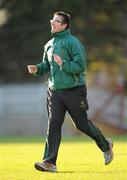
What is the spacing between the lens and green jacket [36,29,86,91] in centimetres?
1287

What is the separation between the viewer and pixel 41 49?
3288 centimetres

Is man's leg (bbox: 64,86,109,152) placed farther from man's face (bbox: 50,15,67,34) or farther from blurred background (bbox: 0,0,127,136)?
blurred background (bbox: 0,0,127,136)

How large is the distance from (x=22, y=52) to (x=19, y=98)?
1.59 m

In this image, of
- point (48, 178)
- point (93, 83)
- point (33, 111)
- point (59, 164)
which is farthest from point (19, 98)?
point (48, 178)

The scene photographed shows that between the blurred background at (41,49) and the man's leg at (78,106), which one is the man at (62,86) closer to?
the man's leg at (78,106)

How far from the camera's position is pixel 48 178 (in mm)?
12094

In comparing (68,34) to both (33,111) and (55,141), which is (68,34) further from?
(33,111)

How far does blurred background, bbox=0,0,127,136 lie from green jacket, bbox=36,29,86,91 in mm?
19309

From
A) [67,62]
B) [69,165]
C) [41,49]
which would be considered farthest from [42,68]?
[41,49]

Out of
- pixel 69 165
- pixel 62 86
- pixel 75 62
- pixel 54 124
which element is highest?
pixel 75 62

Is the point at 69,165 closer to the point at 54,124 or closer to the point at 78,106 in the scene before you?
the point at 54,124

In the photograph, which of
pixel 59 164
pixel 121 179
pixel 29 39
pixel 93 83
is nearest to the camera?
pixel 121 179

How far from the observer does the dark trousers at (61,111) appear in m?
13.0

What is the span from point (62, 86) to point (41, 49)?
19.9m
